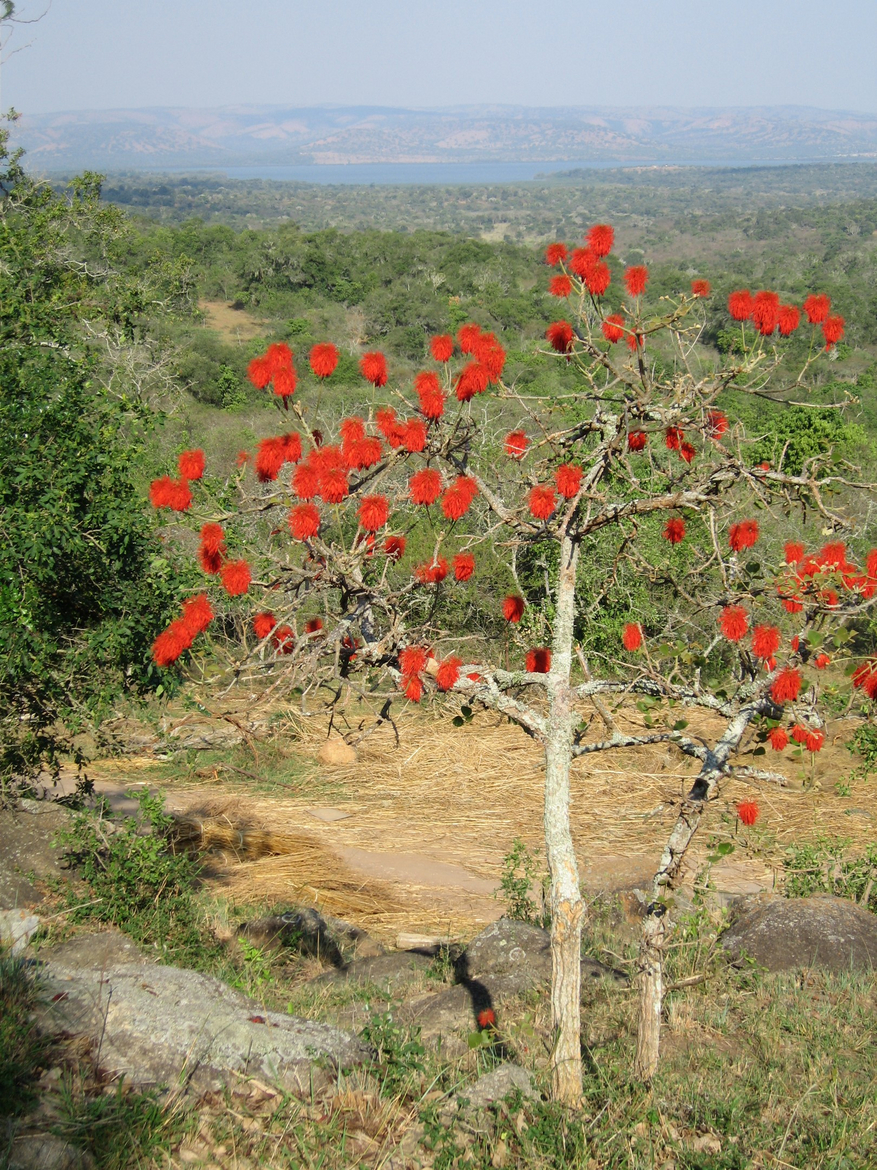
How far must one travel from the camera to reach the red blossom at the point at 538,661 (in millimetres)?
4379

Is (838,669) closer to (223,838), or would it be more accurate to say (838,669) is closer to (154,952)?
(223,838)

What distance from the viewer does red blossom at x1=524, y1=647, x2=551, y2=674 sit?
438 centimetres

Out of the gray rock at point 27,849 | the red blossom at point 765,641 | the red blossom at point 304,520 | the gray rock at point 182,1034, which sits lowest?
the gray rock at point 27,849

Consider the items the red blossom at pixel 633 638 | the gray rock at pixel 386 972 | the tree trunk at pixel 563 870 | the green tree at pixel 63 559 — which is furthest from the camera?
the gray rock at pixel 386 972

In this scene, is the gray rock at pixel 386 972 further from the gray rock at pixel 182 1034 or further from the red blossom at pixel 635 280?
the red blossom at pixel 635 280

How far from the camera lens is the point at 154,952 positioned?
6012 millimetres

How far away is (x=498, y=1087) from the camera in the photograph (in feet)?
13.8

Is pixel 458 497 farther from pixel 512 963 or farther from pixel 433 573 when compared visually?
pixel 512 963

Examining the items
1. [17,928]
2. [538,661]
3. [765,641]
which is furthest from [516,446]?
[17,928]

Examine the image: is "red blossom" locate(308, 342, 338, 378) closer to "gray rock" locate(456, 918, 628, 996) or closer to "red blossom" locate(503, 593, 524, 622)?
"red blossom" locate(503, 593, 524, 622)

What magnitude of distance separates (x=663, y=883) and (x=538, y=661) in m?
1.12

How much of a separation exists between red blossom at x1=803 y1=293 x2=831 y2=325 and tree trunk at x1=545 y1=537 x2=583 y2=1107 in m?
1.37

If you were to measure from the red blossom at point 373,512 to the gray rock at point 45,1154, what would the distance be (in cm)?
235

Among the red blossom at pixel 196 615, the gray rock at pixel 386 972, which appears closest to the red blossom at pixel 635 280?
the red blossom at pixel 196 615
